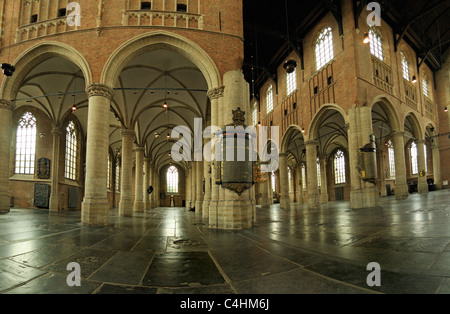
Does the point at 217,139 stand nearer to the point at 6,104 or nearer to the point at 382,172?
the point at 6,104

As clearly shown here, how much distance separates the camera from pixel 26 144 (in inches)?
824

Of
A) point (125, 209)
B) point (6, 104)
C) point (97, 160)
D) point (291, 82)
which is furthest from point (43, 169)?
point (291, 82)

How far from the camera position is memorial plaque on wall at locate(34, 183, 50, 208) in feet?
65.4

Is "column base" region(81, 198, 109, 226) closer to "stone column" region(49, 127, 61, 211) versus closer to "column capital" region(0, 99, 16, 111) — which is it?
"column capital" region(0, 99, 16, 111)

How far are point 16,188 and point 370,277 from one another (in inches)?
971

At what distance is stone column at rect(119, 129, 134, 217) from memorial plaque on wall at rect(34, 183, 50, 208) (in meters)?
7.54

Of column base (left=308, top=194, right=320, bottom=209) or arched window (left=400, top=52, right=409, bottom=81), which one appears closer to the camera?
column base (left=308, top=194, right=320, bottom=209)

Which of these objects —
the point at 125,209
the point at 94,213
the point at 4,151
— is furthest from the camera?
the point at 125,209

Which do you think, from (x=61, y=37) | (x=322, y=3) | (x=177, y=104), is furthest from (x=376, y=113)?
(x=61, y=37)

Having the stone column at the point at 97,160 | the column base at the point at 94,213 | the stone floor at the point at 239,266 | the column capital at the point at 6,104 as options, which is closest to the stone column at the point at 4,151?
the column capital at the point at 6,104

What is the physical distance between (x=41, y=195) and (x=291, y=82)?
23.9 metres

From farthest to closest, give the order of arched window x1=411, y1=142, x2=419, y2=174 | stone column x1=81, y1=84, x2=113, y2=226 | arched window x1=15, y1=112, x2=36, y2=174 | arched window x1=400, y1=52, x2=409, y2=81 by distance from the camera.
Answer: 1. arched window x1=411, y1=142, x2=419, y2=174
2. arched window x1=400, y1=52, x2=409, y2=81
3. arched window x1=15, y1=112, x2=36, y2=174
4. stone column x1=81, y1=84, x2=113, y2=226

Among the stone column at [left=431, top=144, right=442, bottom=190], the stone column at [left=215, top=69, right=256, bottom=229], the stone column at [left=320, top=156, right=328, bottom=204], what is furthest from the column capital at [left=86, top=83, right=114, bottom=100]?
the stone column at [left=431, top=144, right=442, bottom=190]
